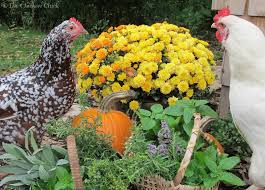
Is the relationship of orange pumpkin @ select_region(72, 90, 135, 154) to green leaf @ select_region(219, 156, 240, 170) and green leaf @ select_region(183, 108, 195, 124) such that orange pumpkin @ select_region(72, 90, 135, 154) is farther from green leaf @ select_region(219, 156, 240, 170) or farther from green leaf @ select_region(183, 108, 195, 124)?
green leaf @ select_region(219, 156, 240, 170)

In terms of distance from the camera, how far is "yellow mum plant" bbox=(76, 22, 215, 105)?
3.20 metres

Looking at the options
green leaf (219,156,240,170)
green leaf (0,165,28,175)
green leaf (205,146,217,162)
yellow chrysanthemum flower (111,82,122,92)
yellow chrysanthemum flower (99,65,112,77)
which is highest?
yellow chrysanthemum flower (99,65,112,77)

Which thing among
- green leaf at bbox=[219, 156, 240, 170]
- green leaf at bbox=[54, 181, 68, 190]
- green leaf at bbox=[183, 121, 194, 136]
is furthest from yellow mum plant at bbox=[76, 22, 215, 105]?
green leaf at bbox=[54, 181, 68, 190]

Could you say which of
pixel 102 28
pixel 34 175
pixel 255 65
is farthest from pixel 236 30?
pixel 102 28

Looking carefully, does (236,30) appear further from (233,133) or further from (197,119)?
(233,133)

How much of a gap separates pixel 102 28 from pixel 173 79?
610 cm

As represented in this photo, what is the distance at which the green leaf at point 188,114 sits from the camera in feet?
8.59

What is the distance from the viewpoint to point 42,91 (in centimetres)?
288

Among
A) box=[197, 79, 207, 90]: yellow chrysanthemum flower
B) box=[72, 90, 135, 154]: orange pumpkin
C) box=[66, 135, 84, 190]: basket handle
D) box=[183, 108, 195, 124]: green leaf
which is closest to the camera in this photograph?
box=[66, 135, 84, 190]: basket handle

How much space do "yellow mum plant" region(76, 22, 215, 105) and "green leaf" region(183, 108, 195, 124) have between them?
52 centimetres

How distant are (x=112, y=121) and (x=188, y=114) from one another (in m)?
0.48

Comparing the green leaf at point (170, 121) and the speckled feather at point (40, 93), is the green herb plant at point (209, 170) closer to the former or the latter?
the green leaf at point (170, 121)

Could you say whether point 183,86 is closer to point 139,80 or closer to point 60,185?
point 139,80

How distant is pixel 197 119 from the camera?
2.43 meters
